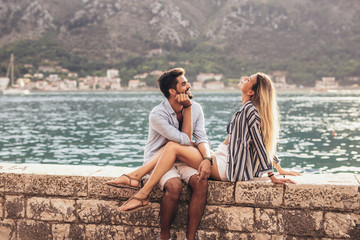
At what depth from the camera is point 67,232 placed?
12.2 feet

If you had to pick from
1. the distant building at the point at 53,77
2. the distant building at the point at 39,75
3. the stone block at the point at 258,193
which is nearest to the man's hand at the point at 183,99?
the stone block at the point at 258,193

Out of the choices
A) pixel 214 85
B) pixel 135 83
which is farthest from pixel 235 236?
pixel 135 83

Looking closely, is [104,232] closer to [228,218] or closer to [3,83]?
[228,218]

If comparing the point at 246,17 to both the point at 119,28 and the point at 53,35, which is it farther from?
the point at 53,35

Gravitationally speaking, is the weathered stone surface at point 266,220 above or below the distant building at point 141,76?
below

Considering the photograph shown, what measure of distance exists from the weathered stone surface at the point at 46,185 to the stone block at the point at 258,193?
5.01ft

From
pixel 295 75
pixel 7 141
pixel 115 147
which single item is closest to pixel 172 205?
pixel 115 147

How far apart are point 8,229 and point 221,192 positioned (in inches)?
87.7

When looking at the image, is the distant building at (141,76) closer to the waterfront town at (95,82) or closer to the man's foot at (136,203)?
the waterfront town at (95,82)

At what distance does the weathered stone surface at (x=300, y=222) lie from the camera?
10.7ft

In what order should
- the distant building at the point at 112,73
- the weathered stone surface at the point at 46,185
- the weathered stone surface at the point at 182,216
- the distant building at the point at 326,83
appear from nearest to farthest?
the weathered stone surface at the point at 182,216
the weathered stone surface at the point at 46,185
the distant building at the point at 326,83
the distant building at the point at 112,73

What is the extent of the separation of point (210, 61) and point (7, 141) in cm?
12094

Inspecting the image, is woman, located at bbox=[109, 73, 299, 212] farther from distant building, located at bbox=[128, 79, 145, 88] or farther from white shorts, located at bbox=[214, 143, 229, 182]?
distant building, located at bbox=[128, 79, 145, 88]

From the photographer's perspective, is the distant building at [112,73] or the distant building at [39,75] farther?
the distant building at [39,75]
